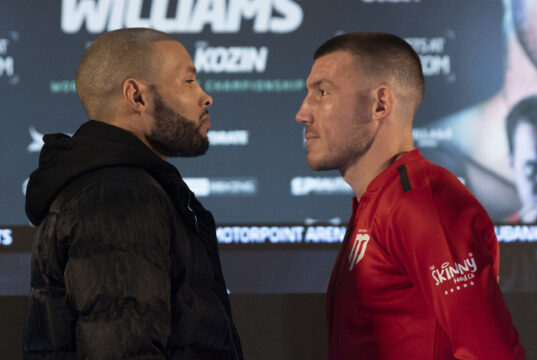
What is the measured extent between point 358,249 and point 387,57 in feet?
1.58

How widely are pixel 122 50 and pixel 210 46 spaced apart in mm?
1180

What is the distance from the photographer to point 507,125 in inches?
97.4

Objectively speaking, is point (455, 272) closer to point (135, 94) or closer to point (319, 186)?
point (135, 94)

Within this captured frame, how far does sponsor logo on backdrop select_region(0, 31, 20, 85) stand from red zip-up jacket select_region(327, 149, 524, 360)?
5.61 ft

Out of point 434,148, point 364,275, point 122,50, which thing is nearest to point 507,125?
point 434,148

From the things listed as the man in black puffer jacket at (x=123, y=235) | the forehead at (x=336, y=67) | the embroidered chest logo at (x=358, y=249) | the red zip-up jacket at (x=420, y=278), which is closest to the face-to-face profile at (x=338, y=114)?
the forehead at (x=336, y=67)

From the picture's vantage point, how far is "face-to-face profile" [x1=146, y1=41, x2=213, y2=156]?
54.6 inches

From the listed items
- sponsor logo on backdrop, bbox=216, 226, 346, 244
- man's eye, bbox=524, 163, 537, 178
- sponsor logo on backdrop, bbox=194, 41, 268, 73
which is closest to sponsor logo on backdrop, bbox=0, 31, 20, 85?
sponsor logo on backdrop, bbox=194, 41, 268, 73

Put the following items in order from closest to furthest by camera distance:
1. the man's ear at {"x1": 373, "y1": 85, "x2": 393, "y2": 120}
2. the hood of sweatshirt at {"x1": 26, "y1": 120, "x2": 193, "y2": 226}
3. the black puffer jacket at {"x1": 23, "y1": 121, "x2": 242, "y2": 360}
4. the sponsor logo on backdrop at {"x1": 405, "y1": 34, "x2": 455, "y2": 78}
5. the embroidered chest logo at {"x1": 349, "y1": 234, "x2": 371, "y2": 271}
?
1. the black puffer jacket at {"x1": 23, "y1": 121, "x2": 242, "y2": 360}
2. the hood of sweatshirt at {"x1": 26, "y1": 120, "x2": 193, "y2": 226}
3. the embroidered chest logo at {"x1": 349, "y1": 234, "x2": 371, "y2": 271}
4. the man's ear at {"x1": 373, "y1": 85, "x2": 393, "y2": 120}
5. the sponsor logo on backdrop at {"x1": 405, "y1": 34, "x2": 455, "y2": 78}

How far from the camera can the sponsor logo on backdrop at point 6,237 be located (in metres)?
2.38

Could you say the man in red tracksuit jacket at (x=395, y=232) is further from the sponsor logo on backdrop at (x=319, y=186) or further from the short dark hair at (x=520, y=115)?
the short dark hair at (x=520, y=115)

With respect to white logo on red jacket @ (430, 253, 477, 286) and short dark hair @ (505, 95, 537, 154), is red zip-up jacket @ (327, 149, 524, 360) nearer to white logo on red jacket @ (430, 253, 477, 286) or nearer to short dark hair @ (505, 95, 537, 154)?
white logo on red jacket @ (430, 253, 477, 286)

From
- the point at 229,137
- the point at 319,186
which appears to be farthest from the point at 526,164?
the point at 229,137

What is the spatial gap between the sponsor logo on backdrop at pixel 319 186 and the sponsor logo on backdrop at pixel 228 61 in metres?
0.49
